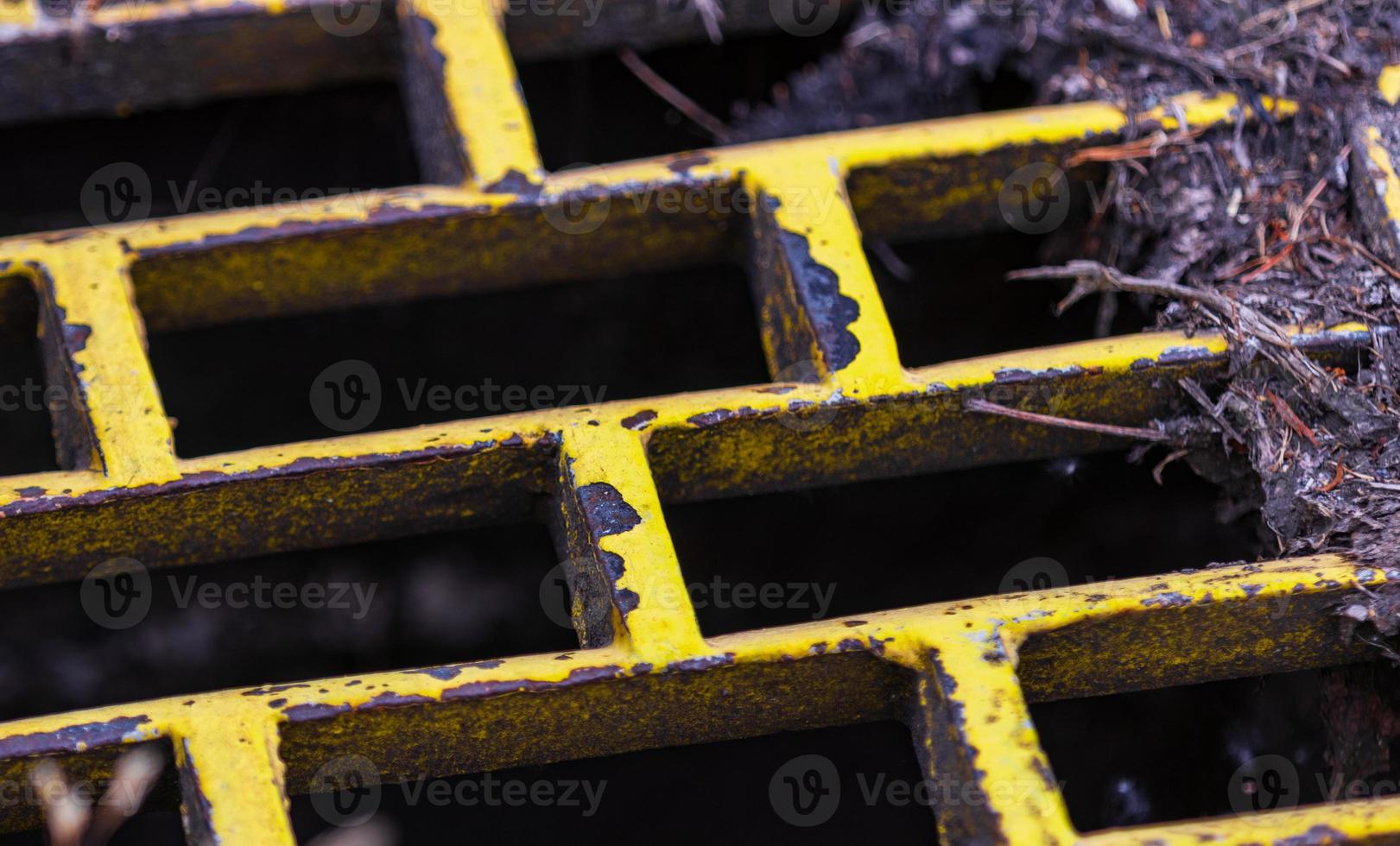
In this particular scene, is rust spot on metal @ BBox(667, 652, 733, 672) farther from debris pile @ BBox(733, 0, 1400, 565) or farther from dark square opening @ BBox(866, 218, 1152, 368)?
dark square opening @ BBox(866, 218, 1152, 368)

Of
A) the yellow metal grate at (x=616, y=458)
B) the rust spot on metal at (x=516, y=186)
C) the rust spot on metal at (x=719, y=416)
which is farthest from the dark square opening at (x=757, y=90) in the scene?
the rust spot on metal at (x=719, y=416)

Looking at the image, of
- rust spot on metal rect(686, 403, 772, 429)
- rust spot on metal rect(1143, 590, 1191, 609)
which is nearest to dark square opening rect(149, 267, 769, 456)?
rust spot on metal rect(686, 403, 772, 429)

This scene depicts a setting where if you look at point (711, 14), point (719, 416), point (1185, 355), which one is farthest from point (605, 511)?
point (711, 14)

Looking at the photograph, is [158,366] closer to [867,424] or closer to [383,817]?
[383,817]

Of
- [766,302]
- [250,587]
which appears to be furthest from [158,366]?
[766,302]

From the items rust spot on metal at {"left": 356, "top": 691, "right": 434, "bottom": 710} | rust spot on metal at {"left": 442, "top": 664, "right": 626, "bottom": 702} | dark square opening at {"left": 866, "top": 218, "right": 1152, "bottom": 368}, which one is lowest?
rust spot on metal at {"left": 442, "top": 664, "right": 626, "bottom": 702}
